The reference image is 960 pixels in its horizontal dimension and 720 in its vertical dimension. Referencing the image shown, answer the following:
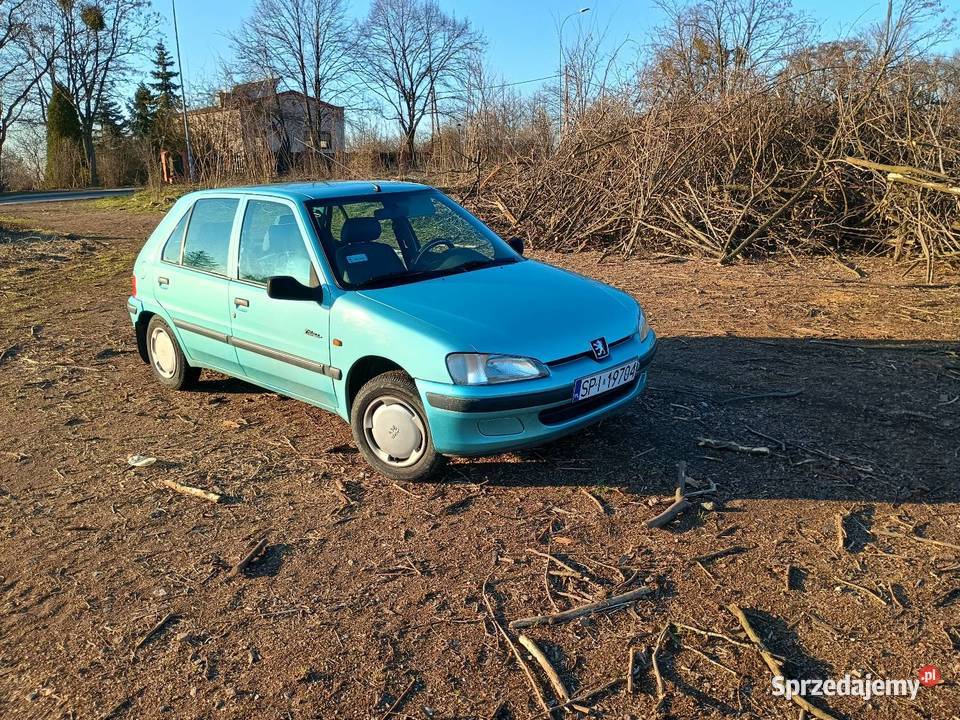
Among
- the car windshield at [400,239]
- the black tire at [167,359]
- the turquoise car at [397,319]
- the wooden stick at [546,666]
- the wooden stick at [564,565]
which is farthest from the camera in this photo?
the black tire at [167,359]

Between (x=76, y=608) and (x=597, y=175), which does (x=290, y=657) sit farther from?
(x=597, y=175)

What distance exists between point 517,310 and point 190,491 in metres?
2.12

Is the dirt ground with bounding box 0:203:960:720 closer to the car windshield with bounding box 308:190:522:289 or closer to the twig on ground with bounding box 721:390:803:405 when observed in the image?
the twig on ground with bounding box 721:390:803:405

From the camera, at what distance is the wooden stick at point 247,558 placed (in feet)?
11.2

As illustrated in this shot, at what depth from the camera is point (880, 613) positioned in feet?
9.66

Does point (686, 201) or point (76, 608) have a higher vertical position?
point (686, 201)

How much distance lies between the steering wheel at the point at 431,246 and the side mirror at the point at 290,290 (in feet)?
2.31

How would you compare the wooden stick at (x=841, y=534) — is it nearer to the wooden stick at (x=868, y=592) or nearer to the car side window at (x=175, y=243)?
the wooden stick at (x=868, y=592)

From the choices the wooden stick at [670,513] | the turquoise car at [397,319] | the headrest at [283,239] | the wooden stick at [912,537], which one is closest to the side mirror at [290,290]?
the turquoise car at [397,319]

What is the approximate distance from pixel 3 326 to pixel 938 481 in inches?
353

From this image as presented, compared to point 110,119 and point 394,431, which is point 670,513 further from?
point 110,119

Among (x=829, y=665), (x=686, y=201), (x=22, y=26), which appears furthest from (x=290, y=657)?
(x=22, y=26)

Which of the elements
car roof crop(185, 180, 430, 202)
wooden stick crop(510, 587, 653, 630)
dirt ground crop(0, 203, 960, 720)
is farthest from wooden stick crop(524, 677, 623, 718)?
car roof crop(185, 180, 430, 202)

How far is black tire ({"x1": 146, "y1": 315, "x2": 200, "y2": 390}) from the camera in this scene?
19.1ft
